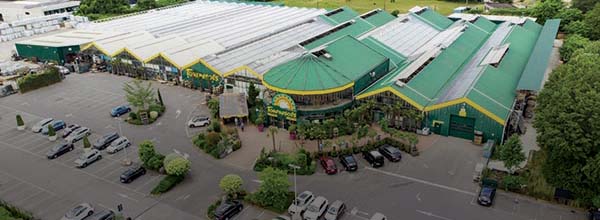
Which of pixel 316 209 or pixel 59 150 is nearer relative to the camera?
pixel 316 209

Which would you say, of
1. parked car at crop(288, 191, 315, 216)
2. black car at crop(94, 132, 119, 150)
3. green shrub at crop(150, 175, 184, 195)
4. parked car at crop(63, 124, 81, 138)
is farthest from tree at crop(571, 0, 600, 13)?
parked car at crop(63, 124, 81, 138)

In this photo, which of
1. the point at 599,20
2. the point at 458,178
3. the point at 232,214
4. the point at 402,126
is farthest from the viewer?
the point at 599,20

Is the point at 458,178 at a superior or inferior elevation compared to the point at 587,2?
inferior

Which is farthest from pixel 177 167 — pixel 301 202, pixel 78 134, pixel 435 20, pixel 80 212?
pixel 435 20

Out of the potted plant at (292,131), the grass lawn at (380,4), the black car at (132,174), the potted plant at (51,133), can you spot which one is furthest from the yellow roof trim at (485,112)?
the grass lawn at (380,4)

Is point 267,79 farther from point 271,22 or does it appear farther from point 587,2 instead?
point 587,2

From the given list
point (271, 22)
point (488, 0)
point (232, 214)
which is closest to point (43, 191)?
point (232, 214)

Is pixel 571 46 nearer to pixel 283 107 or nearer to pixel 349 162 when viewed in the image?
pixel 349 162
